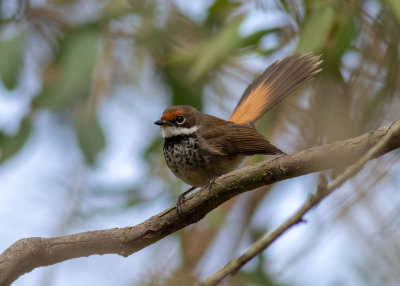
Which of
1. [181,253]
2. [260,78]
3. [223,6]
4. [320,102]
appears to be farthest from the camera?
[181,253]

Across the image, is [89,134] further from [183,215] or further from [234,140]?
[183,215]

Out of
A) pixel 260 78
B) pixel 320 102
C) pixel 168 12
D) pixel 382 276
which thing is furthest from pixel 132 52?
pixel 382 276

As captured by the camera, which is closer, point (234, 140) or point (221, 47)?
point (221, 47)


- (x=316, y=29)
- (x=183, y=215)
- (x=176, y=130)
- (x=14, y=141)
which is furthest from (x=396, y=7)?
(x=14, y=141)

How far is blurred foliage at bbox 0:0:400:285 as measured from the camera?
2855 millimetres

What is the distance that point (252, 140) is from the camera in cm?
393

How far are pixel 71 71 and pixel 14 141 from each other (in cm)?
58

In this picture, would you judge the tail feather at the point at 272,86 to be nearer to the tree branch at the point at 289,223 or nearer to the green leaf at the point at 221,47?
the green leaf at the point at 221,47

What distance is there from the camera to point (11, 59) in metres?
3.68

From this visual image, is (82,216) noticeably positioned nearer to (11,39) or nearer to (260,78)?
(11,39)

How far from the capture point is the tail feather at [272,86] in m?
3.86

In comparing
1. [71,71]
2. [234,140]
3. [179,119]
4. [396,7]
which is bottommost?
[396,7]

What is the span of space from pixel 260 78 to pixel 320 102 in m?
1.29

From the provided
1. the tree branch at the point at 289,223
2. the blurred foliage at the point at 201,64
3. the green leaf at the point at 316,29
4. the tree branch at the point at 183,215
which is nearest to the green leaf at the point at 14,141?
the blurred foliage at the point at 201,64
